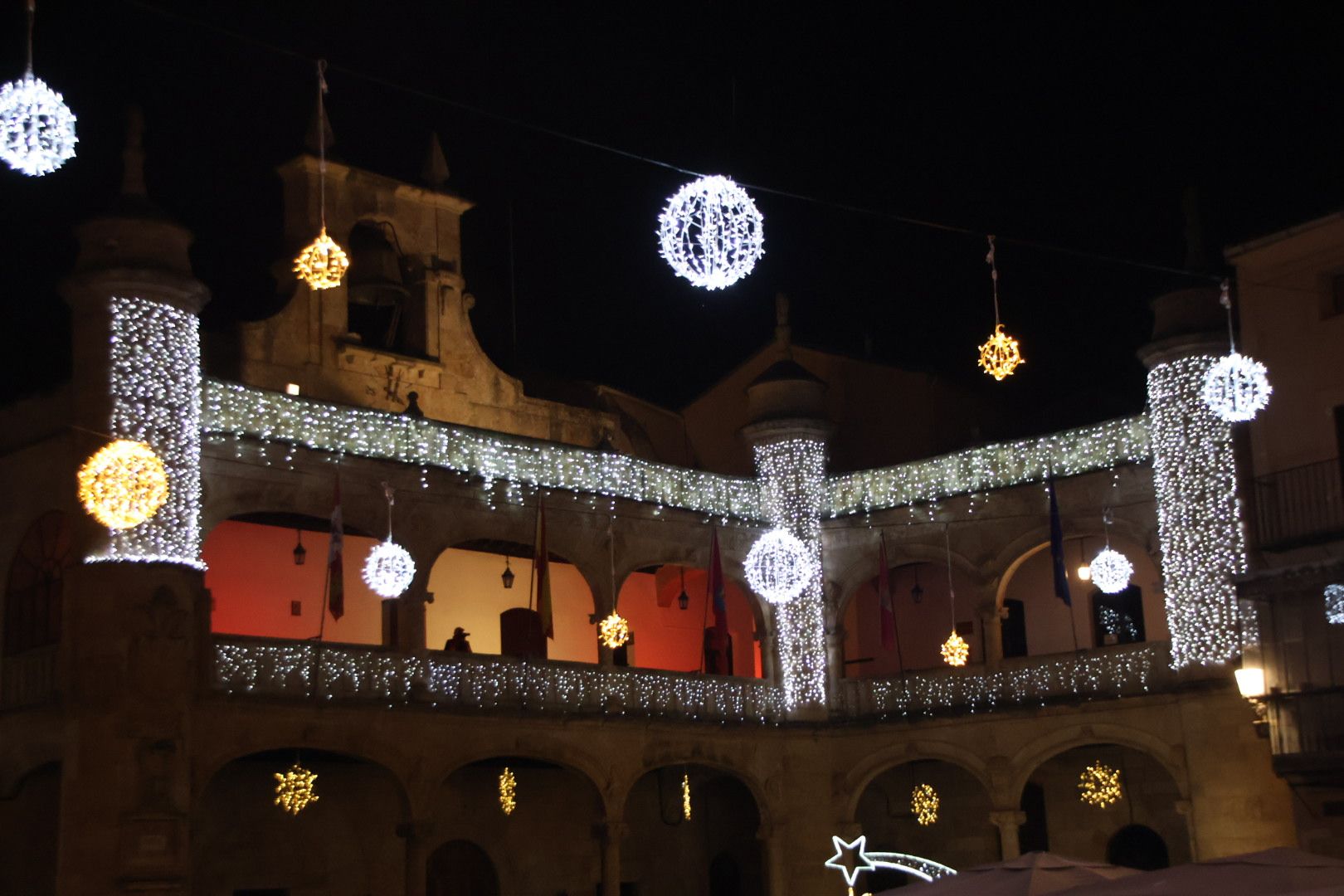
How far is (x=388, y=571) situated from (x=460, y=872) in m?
6.39

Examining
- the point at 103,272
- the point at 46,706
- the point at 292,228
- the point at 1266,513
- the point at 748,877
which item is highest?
the point at 292,228

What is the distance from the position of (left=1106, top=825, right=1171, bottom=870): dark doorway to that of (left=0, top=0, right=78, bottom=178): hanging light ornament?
21.4 m

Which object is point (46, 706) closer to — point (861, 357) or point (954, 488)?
point (954, 488)

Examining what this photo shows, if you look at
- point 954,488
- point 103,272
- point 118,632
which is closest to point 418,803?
point 118,632

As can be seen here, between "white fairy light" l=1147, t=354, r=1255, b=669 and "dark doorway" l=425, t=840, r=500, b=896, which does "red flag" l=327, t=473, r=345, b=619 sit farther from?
"white fairy light" l=1147, t=354, r=1255, b=669

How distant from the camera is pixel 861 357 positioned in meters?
36.7

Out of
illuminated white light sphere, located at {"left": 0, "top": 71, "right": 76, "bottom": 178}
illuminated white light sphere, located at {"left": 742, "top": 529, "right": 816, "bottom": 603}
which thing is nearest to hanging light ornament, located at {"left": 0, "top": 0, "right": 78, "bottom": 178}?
illuminated white light sphere, located at {"left": 0, "top": 71, "right": 76, "bottom": 178}

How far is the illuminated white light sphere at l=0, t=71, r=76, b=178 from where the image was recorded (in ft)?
45.7

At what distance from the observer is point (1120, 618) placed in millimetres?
31141

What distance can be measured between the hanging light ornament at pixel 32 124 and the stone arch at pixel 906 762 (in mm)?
18935

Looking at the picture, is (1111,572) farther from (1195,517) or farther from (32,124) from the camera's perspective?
(32,124)

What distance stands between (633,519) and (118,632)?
912cm

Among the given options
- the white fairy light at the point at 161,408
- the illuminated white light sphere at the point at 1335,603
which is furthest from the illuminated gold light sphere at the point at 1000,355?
the white fairy light at the point at 161,408

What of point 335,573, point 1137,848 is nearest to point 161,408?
point 335,573
